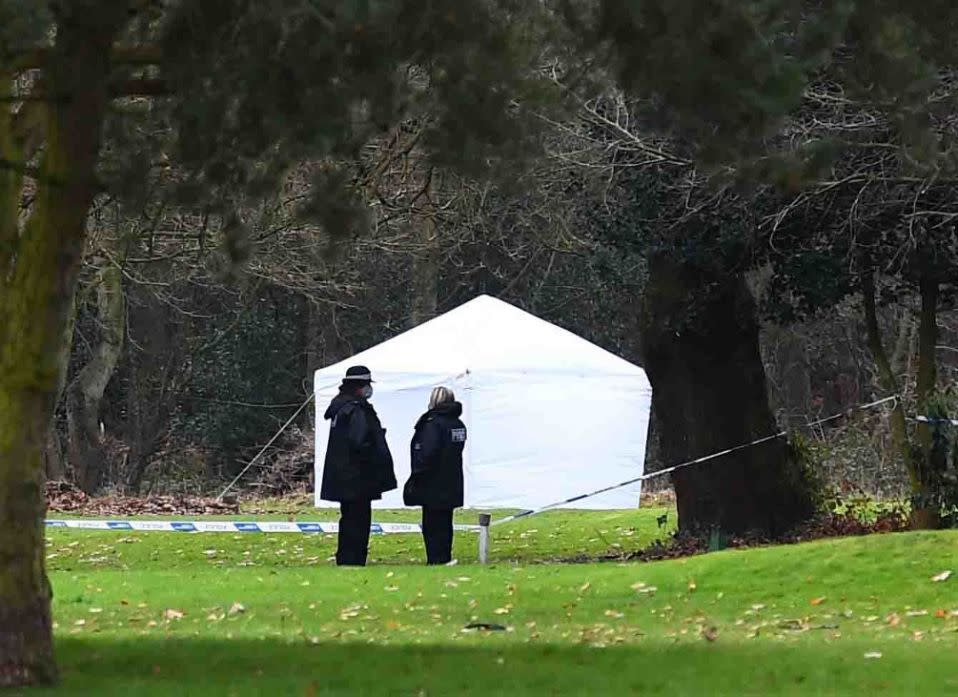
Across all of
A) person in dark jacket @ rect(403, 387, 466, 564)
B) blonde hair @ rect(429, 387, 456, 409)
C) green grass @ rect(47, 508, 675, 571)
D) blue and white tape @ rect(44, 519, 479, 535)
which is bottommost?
green grass @ rect(47, 508, 675, 571)

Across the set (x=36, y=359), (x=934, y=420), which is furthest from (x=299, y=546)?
(x=36, y=359)

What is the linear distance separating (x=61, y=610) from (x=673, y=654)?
5184mm

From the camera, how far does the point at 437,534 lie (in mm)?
16906

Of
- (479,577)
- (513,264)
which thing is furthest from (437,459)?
(513,264)

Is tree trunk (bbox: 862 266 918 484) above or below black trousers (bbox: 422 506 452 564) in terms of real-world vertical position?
above

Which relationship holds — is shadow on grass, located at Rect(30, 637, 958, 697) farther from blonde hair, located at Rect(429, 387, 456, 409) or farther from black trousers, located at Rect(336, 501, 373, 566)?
blonde hair, located at Rect(429, 387, 456, 409)

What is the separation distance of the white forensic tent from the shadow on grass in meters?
10.9

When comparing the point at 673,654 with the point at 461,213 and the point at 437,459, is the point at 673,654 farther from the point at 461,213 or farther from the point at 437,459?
the point at 461,213

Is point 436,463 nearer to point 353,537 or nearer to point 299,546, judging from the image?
point 353,537

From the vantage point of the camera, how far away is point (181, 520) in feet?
82.4

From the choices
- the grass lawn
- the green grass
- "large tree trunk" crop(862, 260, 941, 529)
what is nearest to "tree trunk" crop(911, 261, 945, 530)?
"large tree trunk" crop(862, 260, 941, 529)

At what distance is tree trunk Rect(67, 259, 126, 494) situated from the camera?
3186 cm

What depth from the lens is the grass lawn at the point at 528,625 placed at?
29.7 ft

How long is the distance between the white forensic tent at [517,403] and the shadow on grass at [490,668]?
10915mm
